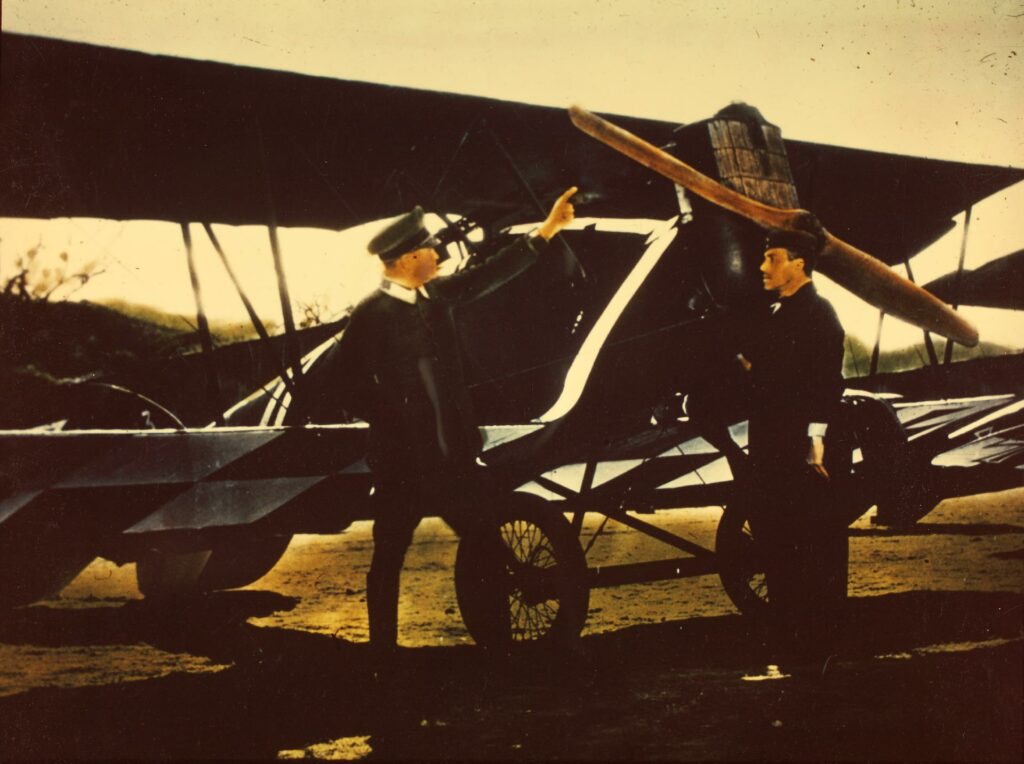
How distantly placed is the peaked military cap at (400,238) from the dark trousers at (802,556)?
7.35 ft

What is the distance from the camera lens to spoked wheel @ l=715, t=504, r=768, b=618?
15.0 ft

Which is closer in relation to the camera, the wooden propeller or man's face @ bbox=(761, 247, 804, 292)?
man's face @ bbox=(761, 247, 804, 292)

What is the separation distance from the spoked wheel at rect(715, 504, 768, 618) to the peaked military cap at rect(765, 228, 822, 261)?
166cm

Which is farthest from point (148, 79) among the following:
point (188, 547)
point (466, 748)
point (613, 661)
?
point (613, 661)

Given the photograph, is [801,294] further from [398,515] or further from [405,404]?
[398,515]

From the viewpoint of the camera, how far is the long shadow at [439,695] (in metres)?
3.11

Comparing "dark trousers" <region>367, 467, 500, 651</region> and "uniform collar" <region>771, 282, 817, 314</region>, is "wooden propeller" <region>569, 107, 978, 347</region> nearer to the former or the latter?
"uniform collar" <region>771, 282, 817, 314</region>

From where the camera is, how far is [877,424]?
4.08 metres

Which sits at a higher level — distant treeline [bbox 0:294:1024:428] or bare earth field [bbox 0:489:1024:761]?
distant treeline [bbox 0:294:1024:428]

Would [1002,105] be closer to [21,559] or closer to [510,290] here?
[510,290]

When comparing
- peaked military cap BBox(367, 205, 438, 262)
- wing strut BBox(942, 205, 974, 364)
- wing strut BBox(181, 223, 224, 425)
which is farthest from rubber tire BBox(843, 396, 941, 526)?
wing strut BBox(181, 223, 224, 425)

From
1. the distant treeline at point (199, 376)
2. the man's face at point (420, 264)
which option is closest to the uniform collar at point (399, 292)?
the man's face at point (420, 264)

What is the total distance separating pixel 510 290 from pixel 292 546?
6731mm

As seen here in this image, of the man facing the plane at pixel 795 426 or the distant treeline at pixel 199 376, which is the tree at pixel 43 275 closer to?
the distant treeline at pixel 199 376
